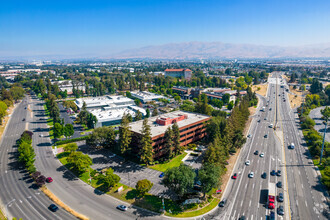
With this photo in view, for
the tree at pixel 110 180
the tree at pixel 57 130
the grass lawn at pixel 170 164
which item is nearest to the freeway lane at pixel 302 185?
the grass lawn at pixel 170 164

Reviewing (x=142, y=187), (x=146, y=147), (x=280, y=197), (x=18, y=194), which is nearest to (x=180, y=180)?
(x=142, y=187)

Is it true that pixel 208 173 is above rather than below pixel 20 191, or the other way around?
above

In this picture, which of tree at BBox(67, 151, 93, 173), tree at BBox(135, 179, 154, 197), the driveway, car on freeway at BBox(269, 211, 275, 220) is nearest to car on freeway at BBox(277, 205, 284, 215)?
car on freeway at BBox(269, 211, 275, 220)

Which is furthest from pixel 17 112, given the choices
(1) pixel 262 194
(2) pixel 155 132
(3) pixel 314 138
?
(3) pixel 314 138

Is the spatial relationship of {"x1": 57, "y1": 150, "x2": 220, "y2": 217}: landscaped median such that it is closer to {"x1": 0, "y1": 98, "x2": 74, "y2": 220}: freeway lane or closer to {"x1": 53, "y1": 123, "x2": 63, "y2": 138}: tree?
{"x1": 0, "y1": 98, "x2": 74, "y2": 220}: freeway lane

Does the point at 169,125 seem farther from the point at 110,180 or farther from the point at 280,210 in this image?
the point at 280,210

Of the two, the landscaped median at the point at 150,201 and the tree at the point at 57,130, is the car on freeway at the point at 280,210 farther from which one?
the tree at the point at 57,130

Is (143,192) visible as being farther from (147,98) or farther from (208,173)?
(147,98)
